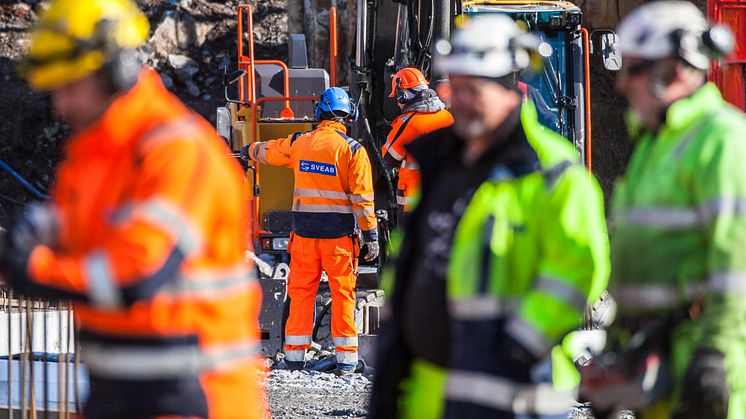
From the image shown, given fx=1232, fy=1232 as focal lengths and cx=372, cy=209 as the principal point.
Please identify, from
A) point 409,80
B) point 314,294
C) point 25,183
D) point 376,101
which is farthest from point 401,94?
point 25,183

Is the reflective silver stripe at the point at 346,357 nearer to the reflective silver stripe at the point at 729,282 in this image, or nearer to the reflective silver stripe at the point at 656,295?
the reflective silver stripe at the point at 656,295

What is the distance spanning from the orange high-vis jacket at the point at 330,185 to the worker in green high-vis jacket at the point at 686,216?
5.68 metres

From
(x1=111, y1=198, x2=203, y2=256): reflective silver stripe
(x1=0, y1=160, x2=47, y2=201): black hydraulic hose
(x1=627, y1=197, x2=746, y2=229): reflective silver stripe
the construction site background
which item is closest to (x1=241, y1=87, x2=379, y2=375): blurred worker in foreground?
(x1=627, y1=197, x2=746, y2=229): reflective silver stripe

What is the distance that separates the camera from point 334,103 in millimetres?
9250

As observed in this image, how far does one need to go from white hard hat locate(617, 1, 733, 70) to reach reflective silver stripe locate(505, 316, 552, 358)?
0.82 metres

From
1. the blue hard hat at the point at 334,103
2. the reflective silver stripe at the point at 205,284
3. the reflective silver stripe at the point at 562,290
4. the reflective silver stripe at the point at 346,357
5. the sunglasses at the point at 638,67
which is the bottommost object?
the reflective silver stripe at the point at 346,357

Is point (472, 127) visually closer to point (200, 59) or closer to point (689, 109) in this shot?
point (689, 109)

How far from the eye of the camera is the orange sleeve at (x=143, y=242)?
2693 mm

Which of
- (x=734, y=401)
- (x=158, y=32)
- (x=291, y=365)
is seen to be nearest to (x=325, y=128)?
(x=291, y=365)

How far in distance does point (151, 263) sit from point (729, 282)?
1407mm

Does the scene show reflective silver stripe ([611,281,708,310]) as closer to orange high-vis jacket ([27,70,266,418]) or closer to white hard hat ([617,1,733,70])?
white hard hat ([617,1,733,70])

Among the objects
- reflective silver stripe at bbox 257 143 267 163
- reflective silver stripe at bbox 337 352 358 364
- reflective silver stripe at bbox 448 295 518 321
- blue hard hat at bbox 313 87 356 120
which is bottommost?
reflective silver stripe at bbox 337 352 358 364

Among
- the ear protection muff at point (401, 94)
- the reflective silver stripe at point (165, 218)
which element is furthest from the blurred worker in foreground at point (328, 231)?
the reflective silver stripe at point (165, 218)

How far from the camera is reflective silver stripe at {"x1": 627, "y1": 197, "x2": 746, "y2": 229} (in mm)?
3072
